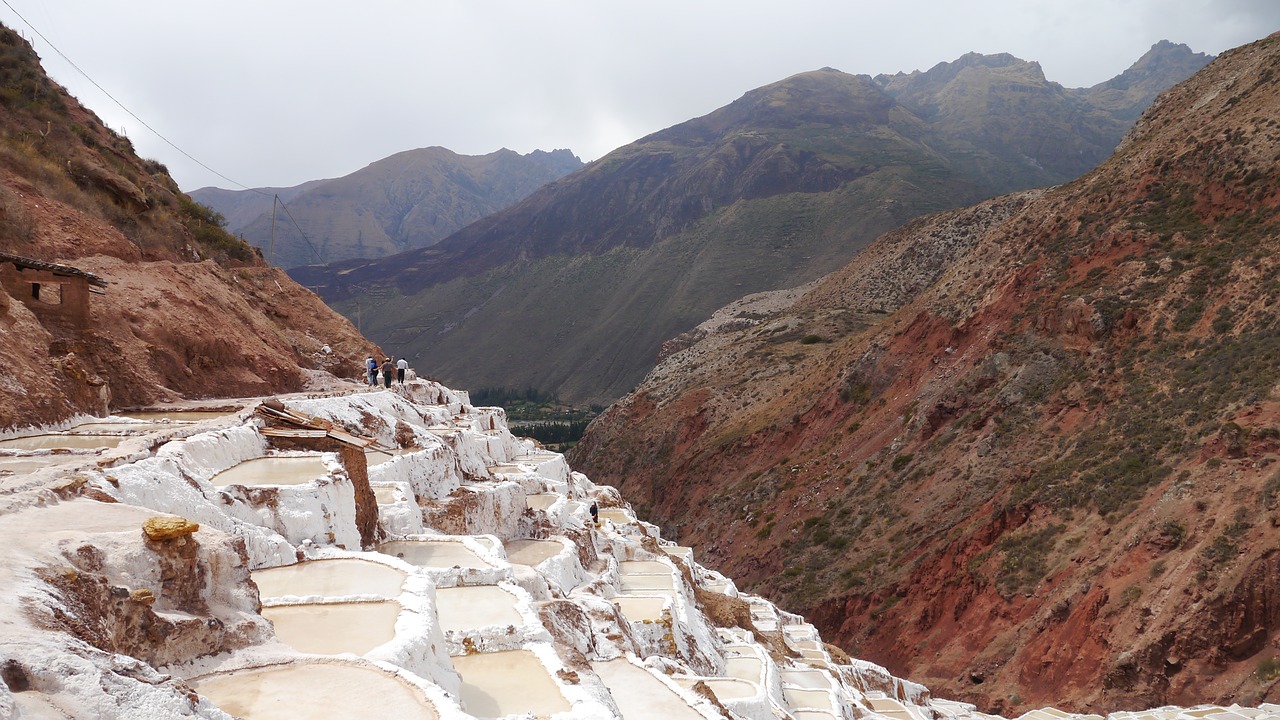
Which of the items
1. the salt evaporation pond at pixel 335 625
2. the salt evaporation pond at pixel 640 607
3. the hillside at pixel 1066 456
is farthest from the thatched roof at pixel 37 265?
the hillside at pixel 1066 456

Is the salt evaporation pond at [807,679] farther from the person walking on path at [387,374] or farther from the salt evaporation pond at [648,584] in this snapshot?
the person walking on path at [387,374]

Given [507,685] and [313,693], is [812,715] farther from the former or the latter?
[313,693]

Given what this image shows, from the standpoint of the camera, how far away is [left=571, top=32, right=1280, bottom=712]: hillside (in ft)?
74.7

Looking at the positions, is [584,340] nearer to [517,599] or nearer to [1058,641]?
[1058,641]

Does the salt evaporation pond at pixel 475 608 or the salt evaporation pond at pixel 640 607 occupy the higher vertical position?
the salt evaporation pond at pixel 475 608

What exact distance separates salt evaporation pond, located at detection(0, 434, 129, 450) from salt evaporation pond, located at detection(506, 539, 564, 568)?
20.8ft

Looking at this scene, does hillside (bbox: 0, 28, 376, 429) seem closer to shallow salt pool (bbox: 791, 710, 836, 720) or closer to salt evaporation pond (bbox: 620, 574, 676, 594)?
Result: salt evaporation pond (bbox: 620, 574, 676, 594)

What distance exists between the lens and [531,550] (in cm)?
1509

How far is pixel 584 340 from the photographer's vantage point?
4862 inches

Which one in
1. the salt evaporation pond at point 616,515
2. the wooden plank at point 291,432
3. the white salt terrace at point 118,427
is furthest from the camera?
the salt evaporation pond at point 616,515

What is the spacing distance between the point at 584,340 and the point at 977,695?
10097cm

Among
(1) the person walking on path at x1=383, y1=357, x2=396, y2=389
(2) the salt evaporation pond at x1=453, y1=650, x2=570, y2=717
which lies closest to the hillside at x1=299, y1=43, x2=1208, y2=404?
(1) the person walking on path at x1=383, y1=357, x2=396, y2=389

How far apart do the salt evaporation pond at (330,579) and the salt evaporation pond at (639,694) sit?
2.93m

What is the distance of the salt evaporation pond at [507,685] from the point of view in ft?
25.3
